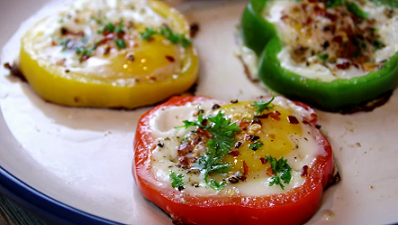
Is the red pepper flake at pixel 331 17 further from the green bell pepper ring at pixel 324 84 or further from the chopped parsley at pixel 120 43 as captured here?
the chopped parsley at pixel 120 43

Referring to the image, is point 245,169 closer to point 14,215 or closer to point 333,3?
point 14,215

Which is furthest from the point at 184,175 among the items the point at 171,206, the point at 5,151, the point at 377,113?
the point at 377,113

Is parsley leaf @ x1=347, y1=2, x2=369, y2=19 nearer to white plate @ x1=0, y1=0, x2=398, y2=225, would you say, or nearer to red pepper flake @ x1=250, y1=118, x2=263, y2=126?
white plate @ x1=0, y1=0, x2=398, y2=225

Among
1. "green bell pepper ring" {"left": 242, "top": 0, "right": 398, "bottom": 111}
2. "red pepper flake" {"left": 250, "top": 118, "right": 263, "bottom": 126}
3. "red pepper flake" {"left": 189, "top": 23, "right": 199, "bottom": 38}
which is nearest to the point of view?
"red pepper flake" {"left": 250, "top": 118, "right": 263, "bottom": 126}

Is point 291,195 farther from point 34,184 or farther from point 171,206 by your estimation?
point 34,184

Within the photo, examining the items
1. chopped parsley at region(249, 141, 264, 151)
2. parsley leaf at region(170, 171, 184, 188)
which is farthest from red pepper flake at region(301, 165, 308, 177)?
parsley leaf at region(170, 171, 184, 188)

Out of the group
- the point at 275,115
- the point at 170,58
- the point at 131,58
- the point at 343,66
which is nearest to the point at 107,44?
the point at 131,58
